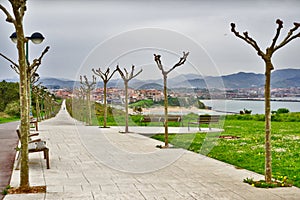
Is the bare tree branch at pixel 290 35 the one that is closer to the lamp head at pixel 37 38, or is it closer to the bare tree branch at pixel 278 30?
the bare tree branch at pixel 278 30

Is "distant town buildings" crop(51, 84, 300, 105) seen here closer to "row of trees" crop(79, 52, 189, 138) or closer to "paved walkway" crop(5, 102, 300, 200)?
"row of trees" crop(79, 52, 189, 138)

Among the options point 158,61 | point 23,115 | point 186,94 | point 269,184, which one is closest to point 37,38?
point 158,61

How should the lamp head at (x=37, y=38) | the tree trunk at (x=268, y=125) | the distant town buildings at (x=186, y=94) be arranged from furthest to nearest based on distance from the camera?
the lamp head at (x=37, y=38), the distant town buildings at (x=186, y=94), the tree trunk at (x=268, y=125)

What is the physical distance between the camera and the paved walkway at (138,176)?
7.00 metres

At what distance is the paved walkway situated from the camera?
6996 millimetres

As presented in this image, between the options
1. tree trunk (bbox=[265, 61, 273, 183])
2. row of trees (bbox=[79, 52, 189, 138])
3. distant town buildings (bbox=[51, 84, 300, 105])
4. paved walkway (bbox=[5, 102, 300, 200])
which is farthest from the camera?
distant town buildings (bbox=[51, 84, 300, 105])

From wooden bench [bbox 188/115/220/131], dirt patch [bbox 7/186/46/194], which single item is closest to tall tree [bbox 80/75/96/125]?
wooden bench [bbox 188/115/220/131]

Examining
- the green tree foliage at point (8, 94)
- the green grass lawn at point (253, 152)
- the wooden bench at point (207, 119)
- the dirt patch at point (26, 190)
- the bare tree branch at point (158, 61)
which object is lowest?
the green grass lawn at point (253, 152)

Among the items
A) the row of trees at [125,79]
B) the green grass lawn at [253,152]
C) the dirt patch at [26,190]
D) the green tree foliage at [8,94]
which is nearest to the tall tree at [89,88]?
the row of trees at [125,79]

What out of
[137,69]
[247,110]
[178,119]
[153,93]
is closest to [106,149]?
[153,93]

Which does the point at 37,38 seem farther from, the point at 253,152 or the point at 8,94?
the point at 8,94

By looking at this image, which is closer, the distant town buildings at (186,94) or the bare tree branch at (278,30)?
the bare tree branch at (278,30)

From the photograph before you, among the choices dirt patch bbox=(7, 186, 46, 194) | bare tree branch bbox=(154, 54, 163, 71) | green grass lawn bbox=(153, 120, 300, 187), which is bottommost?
green grass lawn bbox=(153, 120, 300, 187)

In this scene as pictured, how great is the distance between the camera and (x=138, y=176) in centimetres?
868
